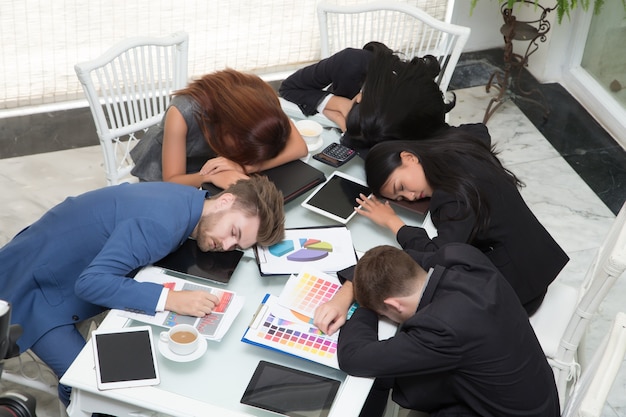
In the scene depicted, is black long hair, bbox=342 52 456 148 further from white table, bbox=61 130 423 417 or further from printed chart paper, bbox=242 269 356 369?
white table, bbox=61 130 423 417

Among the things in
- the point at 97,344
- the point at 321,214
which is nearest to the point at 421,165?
the point at 321,214

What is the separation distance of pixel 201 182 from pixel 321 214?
43 centimetres

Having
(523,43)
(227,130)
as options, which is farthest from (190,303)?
(523,43)

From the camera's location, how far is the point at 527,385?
1.96m

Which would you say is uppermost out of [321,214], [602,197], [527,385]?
[321,214]

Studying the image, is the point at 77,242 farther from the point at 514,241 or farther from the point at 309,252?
the point at 514,241

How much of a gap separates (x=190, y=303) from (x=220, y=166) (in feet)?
2.12

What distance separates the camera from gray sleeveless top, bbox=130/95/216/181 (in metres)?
2.61

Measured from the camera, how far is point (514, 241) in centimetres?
242

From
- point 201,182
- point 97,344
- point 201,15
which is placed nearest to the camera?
point 97,344

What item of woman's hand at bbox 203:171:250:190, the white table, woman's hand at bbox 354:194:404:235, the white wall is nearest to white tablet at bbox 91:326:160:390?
the white table

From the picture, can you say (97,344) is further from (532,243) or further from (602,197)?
(602,197)

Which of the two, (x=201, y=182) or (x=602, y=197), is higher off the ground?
(x=201, y=182)

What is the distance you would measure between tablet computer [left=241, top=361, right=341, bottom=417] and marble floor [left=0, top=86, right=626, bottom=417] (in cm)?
163
